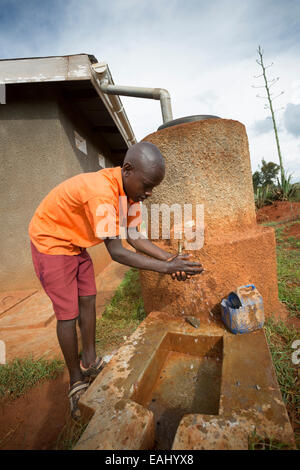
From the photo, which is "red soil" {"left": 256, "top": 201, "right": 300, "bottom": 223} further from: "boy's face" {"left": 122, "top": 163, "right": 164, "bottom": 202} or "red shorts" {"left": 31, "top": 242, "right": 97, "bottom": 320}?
"red shorts" {"left": 31, "top": 242, "right": 97, "bottom": 320}

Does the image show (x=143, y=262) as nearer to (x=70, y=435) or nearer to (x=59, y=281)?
(x=59, y=281)

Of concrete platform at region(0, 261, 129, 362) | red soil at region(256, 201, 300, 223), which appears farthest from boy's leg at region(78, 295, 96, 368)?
red soil at region(256, 201, 300, 223)

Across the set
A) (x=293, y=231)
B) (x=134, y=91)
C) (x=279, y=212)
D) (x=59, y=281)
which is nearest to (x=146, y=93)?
(x=134, y=91)

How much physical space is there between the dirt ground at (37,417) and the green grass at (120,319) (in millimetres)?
498

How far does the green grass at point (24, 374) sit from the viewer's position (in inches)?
66.5

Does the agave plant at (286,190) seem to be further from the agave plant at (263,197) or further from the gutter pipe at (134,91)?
the gutter pipe at (134,91)

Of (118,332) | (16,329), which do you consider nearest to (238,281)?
(118,332)

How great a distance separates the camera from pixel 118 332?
2.39 m

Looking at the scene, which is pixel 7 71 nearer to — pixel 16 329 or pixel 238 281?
pixel 16 329

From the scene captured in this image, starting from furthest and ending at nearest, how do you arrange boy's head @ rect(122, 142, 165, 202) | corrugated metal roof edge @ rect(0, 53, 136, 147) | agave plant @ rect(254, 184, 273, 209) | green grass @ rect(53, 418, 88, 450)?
1. agave plant @ rect(254, 184, 273, 209)
2. corrugated metal roof edge @ rect(0, 53, 136, 147)
3. boy's head @ rect(122, 142, 165, 202)
4. green grass @ rect(53, 418, 88, 450)

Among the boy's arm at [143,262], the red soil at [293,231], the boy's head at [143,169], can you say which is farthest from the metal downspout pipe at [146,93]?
the red soil at [293,231]

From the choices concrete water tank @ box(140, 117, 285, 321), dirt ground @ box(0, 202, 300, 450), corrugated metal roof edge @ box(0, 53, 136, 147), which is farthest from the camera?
corrugated metal roof edge @ box(0, 53, 136, 147)

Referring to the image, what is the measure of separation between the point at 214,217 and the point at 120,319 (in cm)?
164

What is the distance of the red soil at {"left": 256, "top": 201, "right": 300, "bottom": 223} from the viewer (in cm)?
Result: 738
